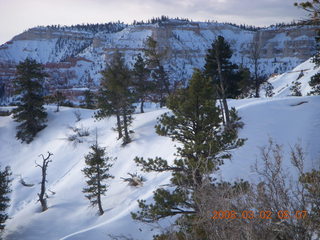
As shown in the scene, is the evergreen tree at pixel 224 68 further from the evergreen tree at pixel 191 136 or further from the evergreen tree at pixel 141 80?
the evergreen tree at pixel 191 136

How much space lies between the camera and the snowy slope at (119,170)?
46.2 feet

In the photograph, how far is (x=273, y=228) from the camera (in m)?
4.52

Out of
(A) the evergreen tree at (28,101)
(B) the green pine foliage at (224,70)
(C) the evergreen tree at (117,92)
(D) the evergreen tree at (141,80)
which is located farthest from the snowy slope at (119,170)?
(A) the evergreen tree at (28,101)

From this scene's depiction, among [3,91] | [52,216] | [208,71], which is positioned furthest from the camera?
[3,91]

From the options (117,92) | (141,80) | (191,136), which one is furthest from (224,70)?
(191,136)

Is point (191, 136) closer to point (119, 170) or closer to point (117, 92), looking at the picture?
point (119, 170)

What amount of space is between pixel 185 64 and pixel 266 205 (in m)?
184

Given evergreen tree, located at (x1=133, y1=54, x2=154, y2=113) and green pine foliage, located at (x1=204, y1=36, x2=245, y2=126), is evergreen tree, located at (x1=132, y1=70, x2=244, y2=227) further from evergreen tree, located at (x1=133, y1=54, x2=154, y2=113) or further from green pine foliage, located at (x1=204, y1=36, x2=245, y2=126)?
evergreen tree, located at (x1=133, y1=54, x2=154, y2=113)

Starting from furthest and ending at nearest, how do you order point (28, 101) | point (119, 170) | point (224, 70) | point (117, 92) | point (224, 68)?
point (28, 101) → point (117, 92) → point (119, 170) → point (224, 70) → point (224, 68)

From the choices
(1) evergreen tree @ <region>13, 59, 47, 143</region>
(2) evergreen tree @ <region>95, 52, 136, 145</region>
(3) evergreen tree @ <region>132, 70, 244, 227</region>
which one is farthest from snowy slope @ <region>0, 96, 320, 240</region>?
(1) evergreen tree @ <region>13, 59, 47, 143</region>

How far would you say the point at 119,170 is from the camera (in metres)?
21.9

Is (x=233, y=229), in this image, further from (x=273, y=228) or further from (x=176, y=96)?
(x=176, y=96)

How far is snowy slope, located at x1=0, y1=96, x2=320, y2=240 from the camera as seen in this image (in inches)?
554

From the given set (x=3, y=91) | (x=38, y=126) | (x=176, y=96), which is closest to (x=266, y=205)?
(x=176, y=96)
